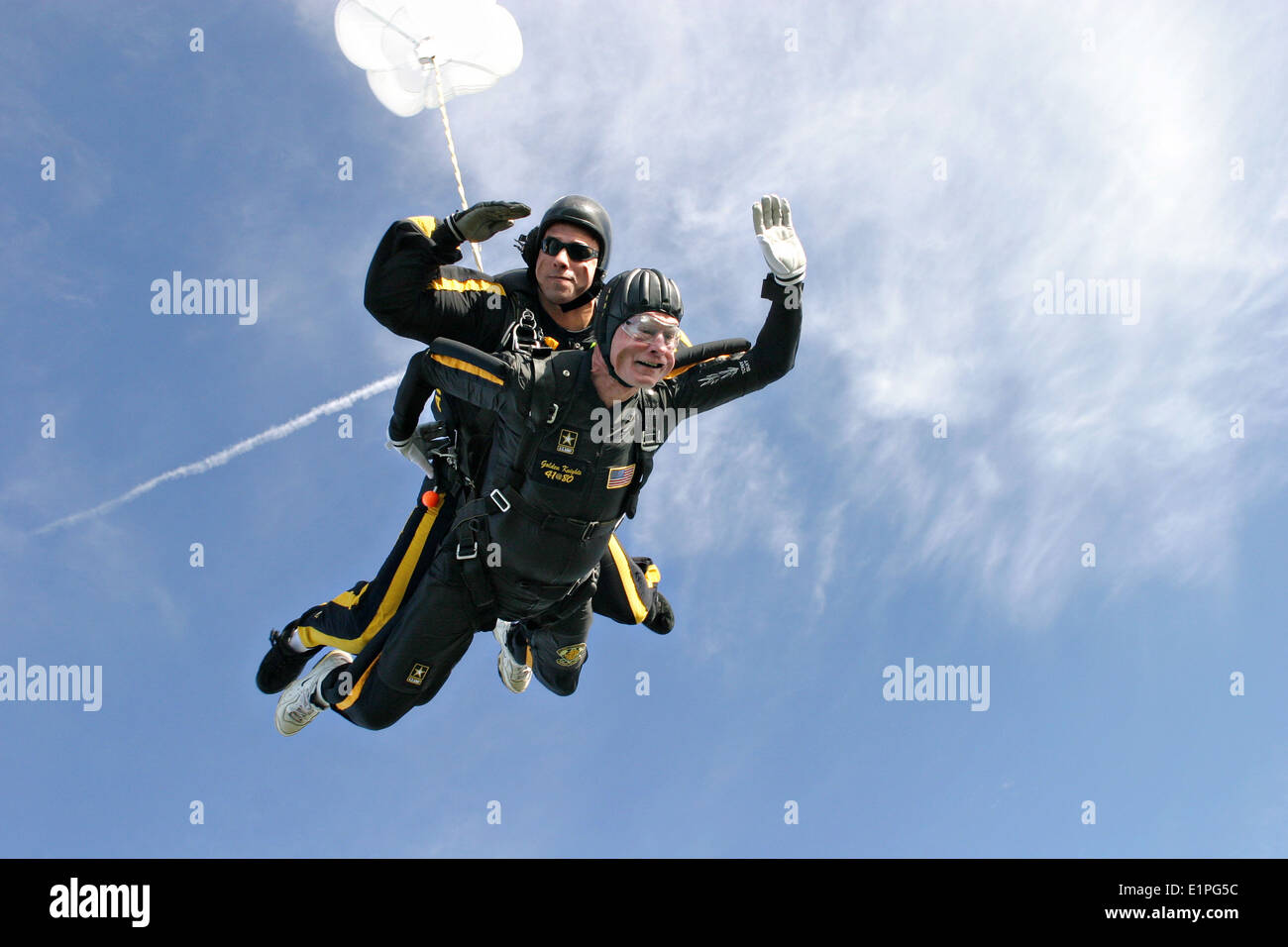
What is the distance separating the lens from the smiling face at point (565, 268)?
7.46 meters

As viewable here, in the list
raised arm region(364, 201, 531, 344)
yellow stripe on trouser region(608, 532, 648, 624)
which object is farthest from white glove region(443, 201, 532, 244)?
yellow stripe on trouser region(608, 532, 648, 624)

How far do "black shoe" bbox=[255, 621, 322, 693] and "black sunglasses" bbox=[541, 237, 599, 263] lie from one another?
13.6 feet

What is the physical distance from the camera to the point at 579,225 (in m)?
7.47

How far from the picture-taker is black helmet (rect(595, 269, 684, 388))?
6.46 m

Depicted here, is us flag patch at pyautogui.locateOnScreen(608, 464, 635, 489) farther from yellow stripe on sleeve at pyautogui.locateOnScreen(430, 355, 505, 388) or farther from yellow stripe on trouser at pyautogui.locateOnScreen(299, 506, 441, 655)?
yellow stripe on trouser at pyautogui.locateOnScreen(299, 506, 441, 655)

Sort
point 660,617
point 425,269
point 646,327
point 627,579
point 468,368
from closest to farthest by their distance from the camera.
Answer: point 646,327, point 468,368, point 425,269, point 627,579, point 660,617

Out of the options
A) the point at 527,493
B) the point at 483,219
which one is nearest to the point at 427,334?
the point at 483,219

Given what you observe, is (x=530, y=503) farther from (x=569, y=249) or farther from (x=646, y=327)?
(x=569, y=249)

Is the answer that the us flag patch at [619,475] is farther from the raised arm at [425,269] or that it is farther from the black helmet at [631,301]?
the raised arm at [425,269]

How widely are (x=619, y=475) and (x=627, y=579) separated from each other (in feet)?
6.55

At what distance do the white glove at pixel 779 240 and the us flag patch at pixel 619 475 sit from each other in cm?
164

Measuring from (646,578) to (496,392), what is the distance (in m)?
3.14

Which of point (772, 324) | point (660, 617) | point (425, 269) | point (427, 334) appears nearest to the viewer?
point (772, 324)

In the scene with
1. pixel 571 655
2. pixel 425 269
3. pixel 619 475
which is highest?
pixel 425 269
